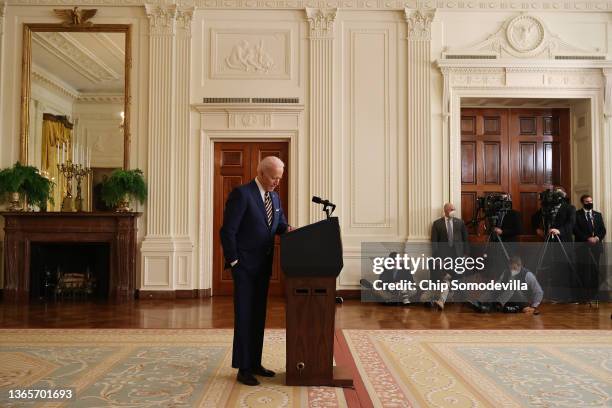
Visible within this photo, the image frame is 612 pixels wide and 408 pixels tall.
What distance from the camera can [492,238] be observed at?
22.8 feet

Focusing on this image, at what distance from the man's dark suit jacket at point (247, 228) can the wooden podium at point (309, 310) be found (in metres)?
0.26

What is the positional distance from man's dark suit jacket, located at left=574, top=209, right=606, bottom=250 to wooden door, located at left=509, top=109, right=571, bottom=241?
0.90m

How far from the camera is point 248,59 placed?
754 centimetres

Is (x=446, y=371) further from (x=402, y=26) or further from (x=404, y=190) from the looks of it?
(x=402, y=26)

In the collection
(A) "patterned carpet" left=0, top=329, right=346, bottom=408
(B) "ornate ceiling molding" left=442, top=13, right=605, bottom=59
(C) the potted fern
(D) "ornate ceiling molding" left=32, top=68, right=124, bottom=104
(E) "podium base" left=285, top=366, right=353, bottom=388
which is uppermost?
(B) "ornate ceiling molding" left=442, top=13, right=605, bottom=59

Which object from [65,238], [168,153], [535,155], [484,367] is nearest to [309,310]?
[484,367]

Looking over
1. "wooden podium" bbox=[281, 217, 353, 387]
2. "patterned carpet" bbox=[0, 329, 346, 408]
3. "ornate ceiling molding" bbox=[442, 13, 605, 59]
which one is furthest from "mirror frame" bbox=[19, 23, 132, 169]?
"wooden podium" bbox=[281, 217, 353, 387]

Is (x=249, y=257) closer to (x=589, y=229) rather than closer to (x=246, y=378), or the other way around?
(x=246, y=378)

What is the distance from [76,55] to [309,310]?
20.1ft

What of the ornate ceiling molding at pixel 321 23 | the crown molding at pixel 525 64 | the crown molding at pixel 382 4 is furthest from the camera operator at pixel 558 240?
the ornate ceiling molding at pixel 321 23

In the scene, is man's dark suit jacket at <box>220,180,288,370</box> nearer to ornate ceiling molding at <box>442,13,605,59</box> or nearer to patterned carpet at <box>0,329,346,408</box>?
patterned carpet at <box>0,329,346,408</box>

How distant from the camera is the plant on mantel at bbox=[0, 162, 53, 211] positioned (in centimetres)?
702

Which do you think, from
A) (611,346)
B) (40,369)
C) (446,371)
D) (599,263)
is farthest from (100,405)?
(599,263)

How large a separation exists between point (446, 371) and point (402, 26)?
18.3 ft
